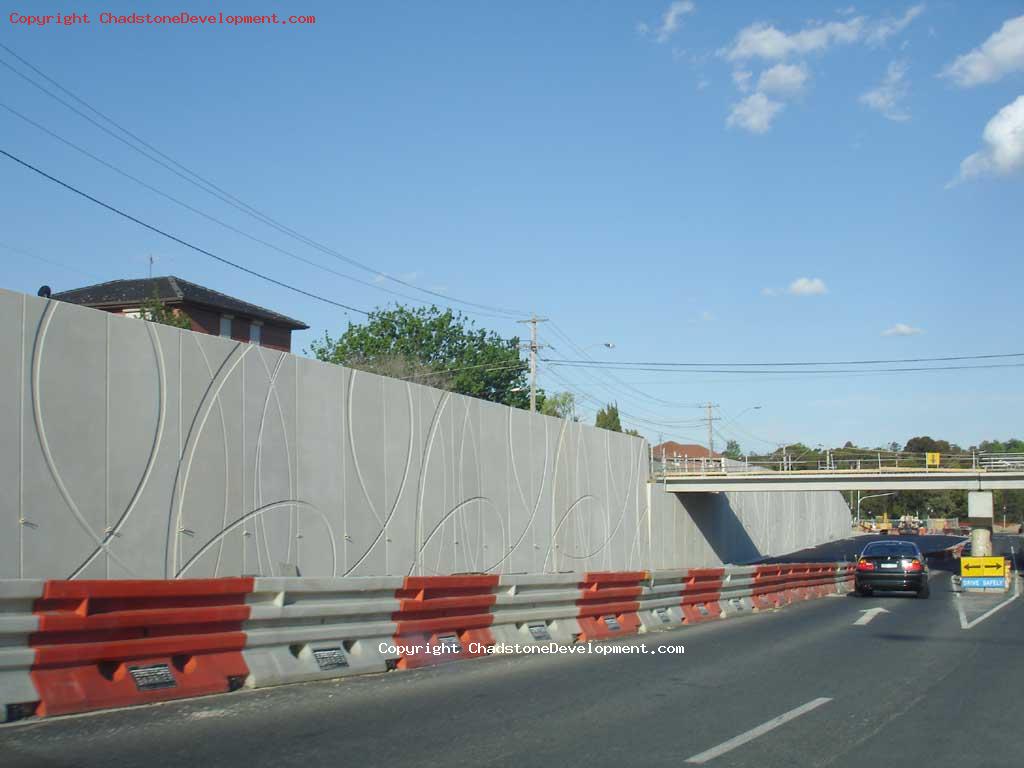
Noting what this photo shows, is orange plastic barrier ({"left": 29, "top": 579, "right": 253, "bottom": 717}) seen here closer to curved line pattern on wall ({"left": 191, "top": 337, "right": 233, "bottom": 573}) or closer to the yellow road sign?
curved line pattern on wall ({"left": 191, "top": 337, "right": 233, "bottom": 573})

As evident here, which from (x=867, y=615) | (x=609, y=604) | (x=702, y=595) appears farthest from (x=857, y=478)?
(x=609, y=604)

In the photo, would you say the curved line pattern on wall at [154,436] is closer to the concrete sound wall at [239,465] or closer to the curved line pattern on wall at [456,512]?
the concrete sound wall at [239,465]

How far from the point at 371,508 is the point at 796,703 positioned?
14.8 meters

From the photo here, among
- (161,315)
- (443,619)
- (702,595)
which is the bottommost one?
(702,595)

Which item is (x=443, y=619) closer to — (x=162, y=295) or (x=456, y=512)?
(x=456, y=512)

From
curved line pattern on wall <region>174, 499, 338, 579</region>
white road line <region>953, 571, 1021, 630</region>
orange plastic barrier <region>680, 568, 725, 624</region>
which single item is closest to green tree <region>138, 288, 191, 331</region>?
curved line pattern on wall <region>174, 499, 338, 579</region>

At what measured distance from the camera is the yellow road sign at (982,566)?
30094 mm

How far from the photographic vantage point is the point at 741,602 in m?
20.8

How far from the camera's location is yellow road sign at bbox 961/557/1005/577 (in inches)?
1185

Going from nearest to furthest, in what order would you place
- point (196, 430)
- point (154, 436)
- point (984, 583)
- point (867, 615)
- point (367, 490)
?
1. point (154, 436)
2. point (196, 430)
3. point (867, 615)
4. point (367, 490)
5. point (984, 583)

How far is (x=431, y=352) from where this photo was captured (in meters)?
66.9

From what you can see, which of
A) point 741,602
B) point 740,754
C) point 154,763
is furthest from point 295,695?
point 741,602

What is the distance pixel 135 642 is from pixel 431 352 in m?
59.5

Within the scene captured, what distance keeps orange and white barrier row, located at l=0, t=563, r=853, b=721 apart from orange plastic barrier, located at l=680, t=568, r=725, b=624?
373cm
